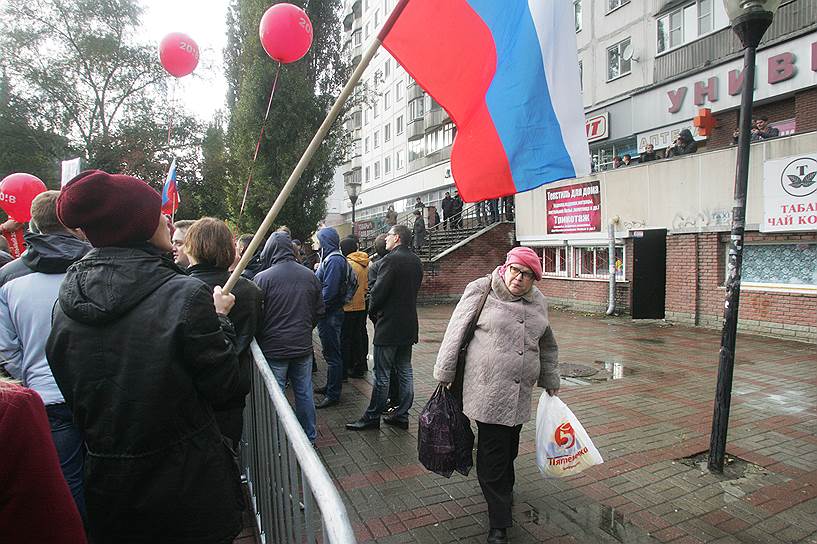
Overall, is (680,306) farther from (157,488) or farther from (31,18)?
(31,18)

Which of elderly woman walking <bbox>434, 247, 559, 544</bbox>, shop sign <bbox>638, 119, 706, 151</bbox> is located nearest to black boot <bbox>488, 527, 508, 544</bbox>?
elderly woman walking <bbox>434, 247, 559, 544</bbox>

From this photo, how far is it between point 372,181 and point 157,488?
45.4m

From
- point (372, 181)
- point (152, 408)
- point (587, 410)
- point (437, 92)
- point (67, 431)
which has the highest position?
point (372, 181)

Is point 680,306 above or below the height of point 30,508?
below

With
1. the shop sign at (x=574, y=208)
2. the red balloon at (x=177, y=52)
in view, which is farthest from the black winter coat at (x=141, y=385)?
the shop sign at (x=574, y=208)

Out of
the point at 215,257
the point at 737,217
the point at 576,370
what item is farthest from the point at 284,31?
the point at 576,370

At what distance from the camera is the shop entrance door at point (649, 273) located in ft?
40.1


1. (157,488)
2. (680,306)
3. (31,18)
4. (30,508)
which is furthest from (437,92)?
(31,18)

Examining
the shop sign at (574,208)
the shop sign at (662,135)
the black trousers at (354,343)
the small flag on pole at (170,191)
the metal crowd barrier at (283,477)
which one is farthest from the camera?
the shop sign at (662,135)

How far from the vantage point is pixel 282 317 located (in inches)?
167

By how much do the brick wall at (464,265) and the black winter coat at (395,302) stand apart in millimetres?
12840

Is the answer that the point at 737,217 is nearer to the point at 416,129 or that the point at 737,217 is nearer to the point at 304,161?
the point at 304,161

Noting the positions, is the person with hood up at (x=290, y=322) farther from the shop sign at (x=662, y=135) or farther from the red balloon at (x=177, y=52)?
the shop sign at (x=662, y=135)

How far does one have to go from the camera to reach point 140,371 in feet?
5.28
